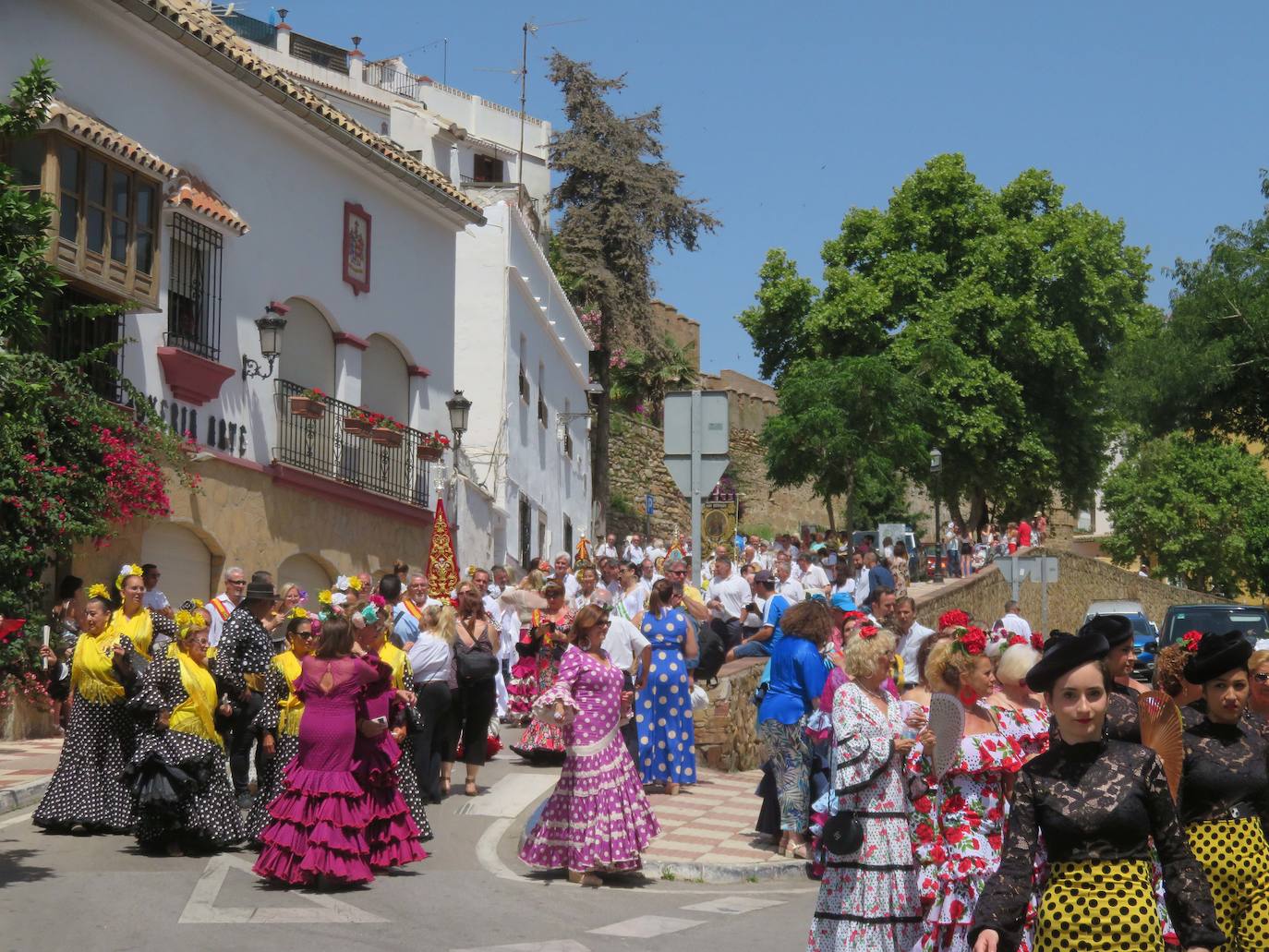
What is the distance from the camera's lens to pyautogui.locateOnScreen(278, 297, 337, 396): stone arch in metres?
23.2

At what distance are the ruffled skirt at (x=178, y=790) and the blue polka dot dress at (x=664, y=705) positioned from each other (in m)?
4.16

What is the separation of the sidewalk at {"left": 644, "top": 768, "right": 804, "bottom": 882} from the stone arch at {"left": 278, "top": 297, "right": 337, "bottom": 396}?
10.6 m

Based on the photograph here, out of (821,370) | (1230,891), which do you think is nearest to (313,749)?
(1230,891)

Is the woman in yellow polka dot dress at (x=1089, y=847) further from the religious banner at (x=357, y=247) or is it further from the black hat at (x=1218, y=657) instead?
the religious banner at (x=357, y=247)

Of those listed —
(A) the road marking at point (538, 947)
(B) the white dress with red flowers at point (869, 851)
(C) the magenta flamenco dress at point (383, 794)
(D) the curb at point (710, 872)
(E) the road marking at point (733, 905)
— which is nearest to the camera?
(B) the white dress with red flowers at point (869, 851)

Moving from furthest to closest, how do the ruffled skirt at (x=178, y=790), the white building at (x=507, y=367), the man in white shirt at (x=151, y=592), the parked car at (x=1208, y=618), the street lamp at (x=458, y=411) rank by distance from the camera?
the white building at (x=507, y=367) < the parked car at (x=1208, y=618) < the street lamp at (x=458, y=411) < the man in white shirt at (x=151, y=592) < the ruffled skirt at (x=178, y=790)

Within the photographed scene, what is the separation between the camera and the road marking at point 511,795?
43.7 feet

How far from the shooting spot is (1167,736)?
596cm

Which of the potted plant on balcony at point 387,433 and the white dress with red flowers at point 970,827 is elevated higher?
the potted plant on balcony at point 387,433

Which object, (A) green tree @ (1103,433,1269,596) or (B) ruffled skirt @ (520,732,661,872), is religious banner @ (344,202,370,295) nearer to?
(B) ruffled skirt @ (520,732,661,872)

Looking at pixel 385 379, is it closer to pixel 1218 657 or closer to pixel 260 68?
pixel 260 68

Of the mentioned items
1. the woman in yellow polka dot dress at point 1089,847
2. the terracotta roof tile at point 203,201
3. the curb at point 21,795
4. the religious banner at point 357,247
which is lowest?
the curb at point 21,795

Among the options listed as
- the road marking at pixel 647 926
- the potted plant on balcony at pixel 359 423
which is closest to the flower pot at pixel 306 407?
the potted plant on balcony at pixel 359 423

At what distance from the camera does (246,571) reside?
2120 cm
